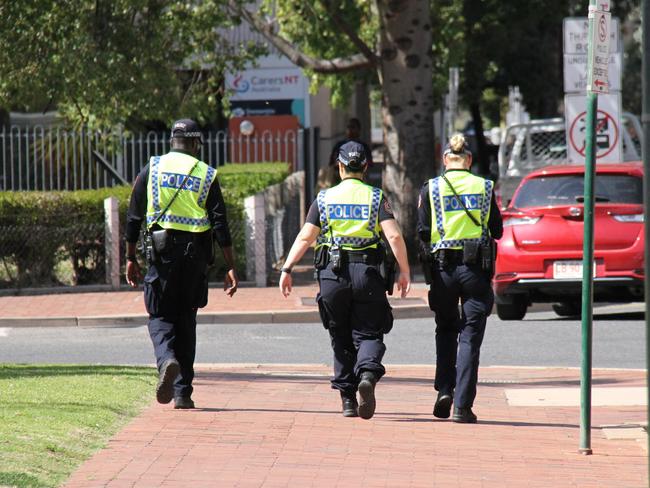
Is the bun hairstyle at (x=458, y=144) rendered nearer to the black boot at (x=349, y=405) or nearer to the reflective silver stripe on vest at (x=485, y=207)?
the reflective silver stripe on vest at (x=485, y=207)

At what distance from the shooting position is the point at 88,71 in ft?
56.7

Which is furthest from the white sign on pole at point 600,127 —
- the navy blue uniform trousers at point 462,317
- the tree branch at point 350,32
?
the navy blue uniform trousers at point 462,317

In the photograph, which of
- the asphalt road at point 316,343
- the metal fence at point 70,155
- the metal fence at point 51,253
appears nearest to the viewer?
the asphalt road at point 316,343

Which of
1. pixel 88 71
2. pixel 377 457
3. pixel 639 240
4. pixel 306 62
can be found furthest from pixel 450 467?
pixel 306 62

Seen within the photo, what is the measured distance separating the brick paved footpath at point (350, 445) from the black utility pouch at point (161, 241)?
0.99m

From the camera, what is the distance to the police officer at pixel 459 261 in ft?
28.6

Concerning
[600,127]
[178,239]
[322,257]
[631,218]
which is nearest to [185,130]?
[178,239]

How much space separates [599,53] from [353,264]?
1.93 m

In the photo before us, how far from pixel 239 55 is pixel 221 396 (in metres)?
13.1

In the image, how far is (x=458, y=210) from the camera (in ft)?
28.8

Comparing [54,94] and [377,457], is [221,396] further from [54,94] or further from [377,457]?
[54,94]

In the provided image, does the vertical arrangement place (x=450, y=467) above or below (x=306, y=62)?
below

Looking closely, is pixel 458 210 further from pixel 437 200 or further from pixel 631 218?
pixel 631 218

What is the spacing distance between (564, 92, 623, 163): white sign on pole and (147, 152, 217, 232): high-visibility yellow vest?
307 inches
